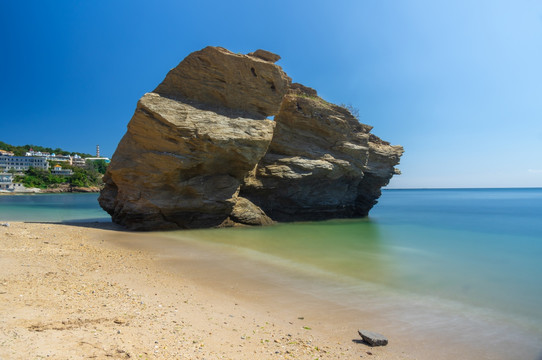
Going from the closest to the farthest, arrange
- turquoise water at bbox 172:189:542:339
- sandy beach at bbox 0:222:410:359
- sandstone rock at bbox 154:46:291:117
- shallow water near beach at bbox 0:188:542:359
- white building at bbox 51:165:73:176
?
sandy beach at bbox 0:222:410:359 → shallow water near beach at bbox 0:188:542:359 → turquoise water at bbox 172:189:542:339 → sandstone rock at bbox 154:46:291:117 → white building at bbox 51:165:73:176

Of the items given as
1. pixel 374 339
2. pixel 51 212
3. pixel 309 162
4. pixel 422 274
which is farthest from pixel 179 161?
pixel 51 212

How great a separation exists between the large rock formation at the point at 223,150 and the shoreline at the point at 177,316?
792cm

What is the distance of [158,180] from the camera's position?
16.1 meters

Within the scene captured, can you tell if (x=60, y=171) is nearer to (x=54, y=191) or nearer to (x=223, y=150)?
(x=54, y=191)

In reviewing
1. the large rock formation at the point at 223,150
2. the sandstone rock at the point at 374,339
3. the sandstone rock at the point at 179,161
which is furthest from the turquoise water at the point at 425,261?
the sandstone rock at the point at 374,339

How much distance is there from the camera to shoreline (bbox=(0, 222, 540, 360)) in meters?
3.62

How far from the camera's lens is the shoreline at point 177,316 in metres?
3.62

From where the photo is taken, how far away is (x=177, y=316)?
4812 mm

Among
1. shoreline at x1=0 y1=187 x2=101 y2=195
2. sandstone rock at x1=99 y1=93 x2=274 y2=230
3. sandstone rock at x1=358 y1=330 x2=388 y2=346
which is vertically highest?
sandstone rock at x1=99 y1=93 x2=274 y2=230

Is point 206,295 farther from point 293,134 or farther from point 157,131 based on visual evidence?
point 293,134

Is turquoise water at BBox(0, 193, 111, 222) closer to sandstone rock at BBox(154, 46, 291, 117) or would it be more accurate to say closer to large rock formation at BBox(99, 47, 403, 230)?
large rock formation at BBox(99, 47, 403, 230)

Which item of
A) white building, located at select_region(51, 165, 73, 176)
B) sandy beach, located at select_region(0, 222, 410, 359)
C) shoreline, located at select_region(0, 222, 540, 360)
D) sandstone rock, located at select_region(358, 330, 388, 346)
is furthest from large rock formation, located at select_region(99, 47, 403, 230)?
white building, located at select_region(51, 165, 73, 176)

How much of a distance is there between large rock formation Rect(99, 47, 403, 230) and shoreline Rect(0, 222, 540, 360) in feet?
26.0

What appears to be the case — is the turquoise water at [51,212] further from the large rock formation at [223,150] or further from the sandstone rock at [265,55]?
the sandstone rock at [265,55]
